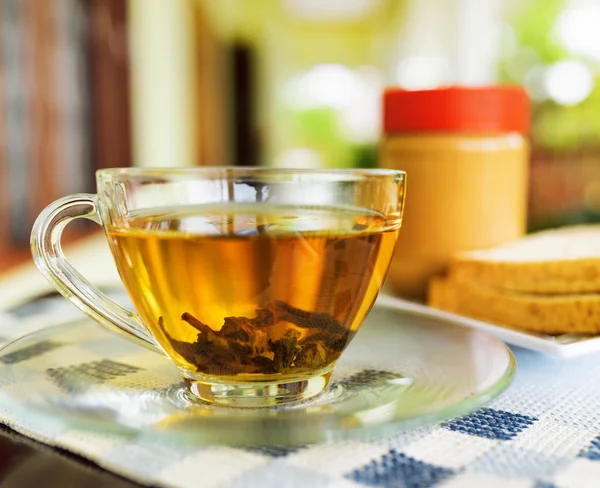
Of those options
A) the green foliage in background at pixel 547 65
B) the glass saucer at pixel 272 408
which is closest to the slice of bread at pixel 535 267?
the glass saucer at pixel 272 408

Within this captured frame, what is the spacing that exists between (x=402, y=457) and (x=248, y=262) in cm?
12

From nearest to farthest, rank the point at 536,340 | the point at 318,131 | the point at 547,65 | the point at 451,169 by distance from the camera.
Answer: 1. the point at 536,340
2. the point at 451,169
3. the point at 547,65
4. the point at 318,131

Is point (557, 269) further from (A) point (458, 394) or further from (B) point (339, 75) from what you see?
(B) point (339, 75)

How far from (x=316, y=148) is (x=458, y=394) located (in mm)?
8321

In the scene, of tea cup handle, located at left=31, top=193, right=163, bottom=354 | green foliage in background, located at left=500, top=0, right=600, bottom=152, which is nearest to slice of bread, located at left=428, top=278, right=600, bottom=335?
tea cup handle, located at left=31, top=193, right=163, bottom=354

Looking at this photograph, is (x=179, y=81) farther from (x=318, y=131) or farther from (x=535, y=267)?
(x=318, y=131)

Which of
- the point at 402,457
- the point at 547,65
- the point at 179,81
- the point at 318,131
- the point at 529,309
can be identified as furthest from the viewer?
the point at 318,131

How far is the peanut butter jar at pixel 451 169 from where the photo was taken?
66cm

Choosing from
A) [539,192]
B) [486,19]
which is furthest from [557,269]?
[486,19]

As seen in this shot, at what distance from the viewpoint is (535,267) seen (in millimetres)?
551

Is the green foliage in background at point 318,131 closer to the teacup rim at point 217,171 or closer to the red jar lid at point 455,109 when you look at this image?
the red jar lid at point 455,109

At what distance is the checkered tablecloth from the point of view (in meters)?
0.26

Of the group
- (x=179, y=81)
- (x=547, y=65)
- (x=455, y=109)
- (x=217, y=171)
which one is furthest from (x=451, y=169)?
(x=179, y=81)

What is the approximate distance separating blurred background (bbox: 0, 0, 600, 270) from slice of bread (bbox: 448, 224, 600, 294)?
193 millimetres
